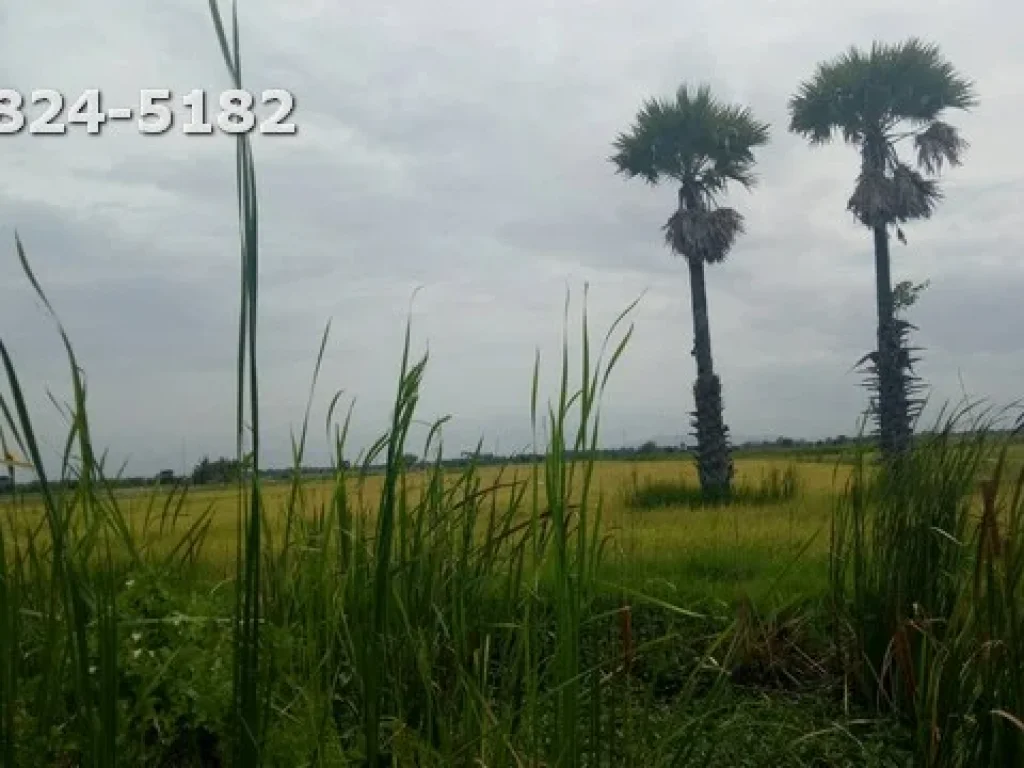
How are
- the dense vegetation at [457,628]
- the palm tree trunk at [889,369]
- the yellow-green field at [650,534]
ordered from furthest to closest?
the palm tree trunk at [889,369]
the yellow-green field at [650,534]
the dense vegetation at [457,628]

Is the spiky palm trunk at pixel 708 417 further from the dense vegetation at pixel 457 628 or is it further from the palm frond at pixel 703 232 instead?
the dense vegetation at pixel 457 628

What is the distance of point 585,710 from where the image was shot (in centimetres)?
183

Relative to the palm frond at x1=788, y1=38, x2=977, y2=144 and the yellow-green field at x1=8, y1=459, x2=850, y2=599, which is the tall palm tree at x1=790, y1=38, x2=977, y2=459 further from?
the yellow-green field at x1=8, y1=459, x2=850, y2=599

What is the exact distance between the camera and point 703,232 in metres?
15.5

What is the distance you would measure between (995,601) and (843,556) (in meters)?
0.90

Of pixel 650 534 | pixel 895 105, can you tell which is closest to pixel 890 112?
pixel 895 105

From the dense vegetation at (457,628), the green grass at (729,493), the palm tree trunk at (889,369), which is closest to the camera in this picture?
the dense vegetation at (457,628)

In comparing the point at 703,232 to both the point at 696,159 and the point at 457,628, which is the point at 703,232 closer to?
the point at 696,159

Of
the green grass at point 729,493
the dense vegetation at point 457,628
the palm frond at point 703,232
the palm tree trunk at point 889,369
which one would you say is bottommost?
the green grass at point 729,493

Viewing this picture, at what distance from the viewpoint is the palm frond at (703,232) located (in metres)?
15.5

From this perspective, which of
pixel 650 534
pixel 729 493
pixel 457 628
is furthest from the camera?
pixel 729 493

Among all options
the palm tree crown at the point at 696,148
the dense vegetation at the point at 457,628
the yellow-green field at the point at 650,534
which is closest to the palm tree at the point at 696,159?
the palm tree crown at the point at 696,148

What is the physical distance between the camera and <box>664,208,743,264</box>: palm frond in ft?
50.8

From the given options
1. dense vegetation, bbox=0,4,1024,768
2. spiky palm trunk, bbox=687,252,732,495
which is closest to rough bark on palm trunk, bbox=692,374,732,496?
spiky palm trunk, bbox=687,252,732,495
